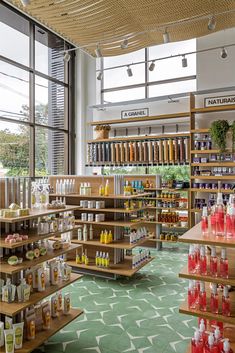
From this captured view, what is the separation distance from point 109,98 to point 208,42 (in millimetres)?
2962

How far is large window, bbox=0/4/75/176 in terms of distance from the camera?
6.43 metres

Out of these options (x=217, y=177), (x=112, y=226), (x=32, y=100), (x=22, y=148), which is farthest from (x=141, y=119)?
(x=112, y=226)

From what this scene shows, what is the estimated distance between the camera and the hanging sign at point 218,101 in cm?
648

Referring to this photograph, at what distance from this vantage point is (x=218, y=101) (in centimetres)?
664

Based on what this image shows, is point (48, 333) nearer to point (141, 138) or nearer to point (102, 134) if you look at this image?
point (141, 138)

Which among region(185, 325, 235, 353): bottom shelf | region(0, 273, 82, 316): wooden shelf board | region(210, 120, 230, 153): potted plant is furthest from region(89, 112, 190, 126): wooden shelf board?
region(185, 325, 235, 353): bottom shelf

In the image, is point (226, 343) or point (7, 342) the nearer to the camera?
point (226, 343)

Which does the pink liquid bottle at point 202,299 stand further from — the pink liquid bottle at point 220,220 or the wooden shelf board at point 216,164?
the wooden shelf board at point 216,164

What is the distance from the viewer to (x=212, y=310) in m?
2.18

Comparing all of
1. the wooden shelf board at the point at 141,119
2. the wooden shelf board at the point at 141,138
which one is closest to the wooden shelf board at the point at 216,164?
the wooden shelf board at the point at 141,138

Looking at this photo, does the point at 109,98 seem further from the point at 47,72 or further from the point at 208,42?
the point at 208,42

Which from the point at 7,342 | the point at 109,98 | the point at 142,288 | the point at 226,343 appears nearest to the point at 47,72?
the point at 109,98

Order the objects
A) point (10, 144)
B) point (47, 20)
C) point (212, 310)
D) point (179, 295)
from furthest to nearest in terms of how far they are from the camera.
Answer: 1. point (10, 144)
2. point (47, 20)
3. point (179, 295)
4. point (212, 310)

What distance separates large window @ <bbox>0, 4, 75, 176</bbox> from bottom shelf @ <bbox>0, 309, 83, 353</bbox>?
396 centimetres
